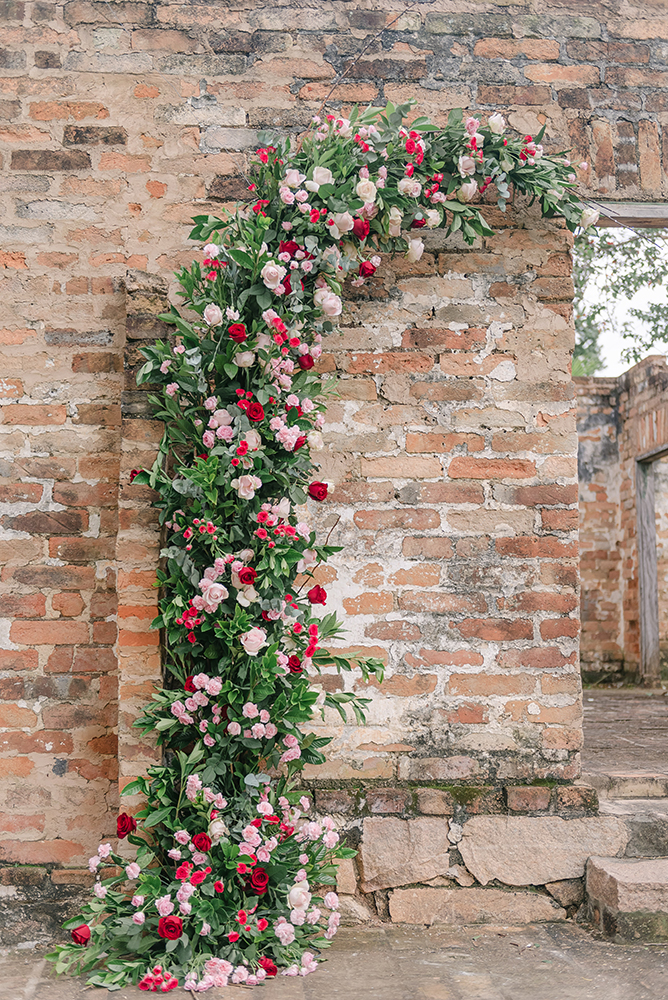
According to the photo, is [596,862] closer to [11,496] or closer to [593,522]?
[11,496]

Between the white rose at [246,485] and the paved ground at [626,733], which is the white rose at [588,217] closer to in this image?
the white rose at [246,485]

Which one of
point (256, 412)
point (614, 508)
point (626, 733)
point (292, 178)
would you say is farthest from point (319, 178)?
point (614, 508)

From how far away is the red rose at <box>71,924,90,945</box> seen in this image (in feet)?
7.82

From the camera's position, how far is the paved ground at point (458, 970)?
226cm

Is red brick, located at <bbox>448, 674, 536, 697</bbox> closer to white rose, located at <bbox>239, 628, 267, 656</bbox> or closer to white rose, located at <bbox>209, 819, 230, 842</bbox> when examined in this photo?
white rose, located at <bbox>239, 628, 267, 656</bbox>

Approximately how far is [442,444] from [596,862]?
159cm

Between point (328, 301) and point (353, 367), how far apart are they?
0.38m

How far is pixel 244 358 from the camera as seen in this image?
2.60 metres

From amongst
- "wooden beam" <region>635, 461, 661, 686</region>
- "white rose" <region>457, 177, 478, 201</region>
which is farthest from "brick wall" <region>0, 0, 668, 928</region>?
"wooden beam" <region>635, 461, 661, 686</region>

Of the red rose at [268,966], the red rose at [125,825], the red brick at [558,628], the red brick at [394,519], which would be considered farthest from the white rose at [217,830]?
the red brick at [558,628]

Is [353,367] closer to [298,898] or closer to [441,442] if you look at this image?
[441,442]

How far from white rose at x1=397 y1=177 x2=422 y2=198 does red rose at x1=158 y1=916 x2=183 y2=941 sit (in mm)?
2461

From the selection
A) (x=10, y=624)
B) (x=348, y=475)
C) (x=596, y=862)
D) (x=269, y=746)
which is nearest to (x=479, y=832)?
(x=596, y=862)

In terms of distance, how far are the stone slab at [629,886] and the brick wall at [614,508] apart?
624 cm
